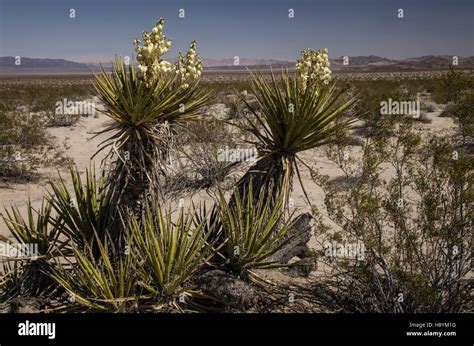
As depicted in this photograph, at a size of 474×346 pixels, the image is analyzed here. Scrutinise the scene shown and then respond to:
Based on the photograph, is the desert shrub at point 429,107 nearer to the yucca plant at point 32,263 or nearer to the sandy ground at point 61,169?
the sandy ground at point 61,169

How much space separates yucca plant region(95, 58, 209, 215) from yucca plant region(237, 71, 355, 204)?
0.66 meters

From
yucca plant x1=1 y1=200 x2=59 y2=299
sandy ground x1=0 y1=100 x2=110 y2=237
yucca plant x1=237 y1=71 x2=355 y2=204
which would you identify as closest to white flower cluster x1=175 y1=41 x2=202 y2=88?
yucca plant x1=237 y1=71 x2=355 y2=204

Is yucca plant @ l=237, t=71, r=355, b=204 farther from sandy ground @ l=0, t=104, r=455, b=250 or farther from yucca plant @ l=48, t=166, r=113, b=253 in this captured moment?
sandy ground @ l=0, t=104, r=455, b=250

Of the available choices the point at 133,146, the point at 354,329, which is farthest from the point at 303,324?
the point at 133,146

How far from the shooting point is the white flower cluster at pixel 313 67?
383cm

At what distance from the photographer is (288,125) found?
3.79 metres

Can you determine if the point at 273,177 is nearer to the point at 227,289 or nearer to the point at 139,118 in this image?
the point at 227,289

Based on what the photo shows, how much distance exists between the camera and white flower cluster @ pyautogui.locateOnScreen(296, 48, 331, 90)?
12.6ft

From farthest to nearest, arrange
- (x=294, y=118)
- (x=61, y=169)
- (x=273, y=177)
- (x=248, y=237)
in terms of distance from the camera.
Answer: (x=61, y=169), (x=273, y=177), (x=294, y=118), (x=248, y=237)

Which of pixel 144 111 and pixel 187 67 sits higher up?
pixel 187 67

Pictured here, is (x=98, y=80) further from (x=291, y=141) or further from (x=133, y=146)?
(x=291, y=141)

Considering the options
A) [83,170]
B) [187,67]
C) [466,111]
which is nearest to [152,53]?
[187,67]

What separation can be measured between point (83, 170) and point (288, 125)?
270 inches

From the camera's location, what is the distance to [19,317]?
8.74 feet
